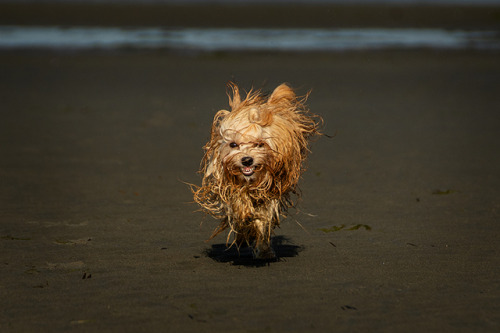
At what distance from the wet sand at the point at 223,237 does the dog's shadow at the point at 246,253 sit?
24 millimetres

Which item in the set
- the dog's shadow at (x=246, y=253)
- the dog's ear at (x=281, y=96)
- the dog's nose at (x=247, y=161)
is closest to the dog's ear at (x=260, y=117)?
the dog's nose at (x=247, y=161)

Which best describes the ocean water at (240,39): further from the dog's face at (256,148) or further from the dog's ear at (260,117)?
the dog's ear at (260,117)

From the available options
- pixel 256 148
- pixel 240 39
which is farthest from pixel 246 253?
pixel 240 39

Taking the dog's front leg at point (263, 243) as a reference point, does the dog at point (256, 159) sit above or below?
above

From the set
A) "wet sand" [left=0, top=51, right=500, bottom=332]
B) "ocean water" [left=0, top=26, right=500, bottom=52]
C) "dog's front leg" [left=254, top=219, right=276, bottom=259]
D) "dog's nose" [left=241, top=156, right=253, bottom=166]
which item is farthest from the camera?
"ocean water" [left=0, top=26, right=500, bottom=52]

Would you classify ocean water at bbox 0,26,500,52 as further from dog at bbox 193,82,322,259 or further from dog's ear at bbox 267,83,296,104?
dog at bbox 193,82,322,259

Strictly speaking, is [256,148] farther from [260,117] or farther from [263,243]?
[263,243]

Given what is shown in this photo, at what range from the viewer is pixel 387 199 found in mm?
7910

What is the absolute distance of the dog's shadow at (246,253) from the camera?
585 centimetres

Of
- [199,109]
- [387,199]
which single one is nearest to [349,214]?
[387,199]

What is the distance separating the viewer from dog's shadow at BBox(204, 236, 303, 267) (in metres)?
5.85

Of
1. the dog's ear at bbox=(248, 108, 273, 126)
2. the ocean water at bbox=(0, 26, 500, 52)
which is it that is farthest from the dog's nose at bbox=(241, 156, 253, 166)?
the ocean water at bbox=(0, 26, 500, 52)

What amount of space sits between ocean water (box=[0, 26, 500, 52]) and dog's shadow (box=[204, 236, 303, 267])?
17.3 m

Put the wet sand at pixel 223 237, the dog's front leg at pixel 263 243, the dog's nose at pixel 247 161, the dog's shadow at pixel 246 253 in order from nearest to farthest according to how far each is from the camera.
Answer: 1. the wet sand at pixel 223 237
2. the dog's nose at pixel 247 161
3. the dog's front leg at pixel 263 243
4. the dog's shadow at pixel 246 253
